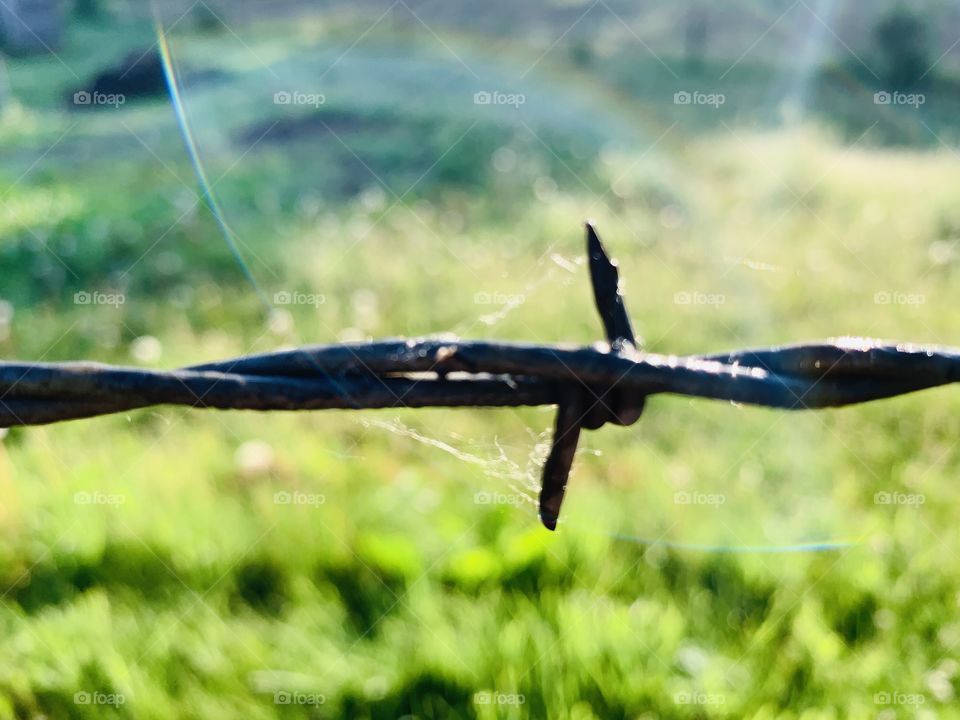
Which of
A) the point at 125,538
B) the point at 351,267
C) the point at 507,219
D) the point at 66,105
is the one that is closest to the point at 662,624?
the point at 125,538

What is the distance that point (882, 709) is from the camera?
4.54 feet

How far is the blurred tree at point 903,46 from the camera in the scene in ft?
39.0

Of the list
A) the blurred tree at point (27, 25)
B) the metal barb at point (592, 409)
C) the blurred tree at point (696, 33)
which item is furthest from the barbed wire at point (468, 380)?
the blurred tree at point (696, 33)

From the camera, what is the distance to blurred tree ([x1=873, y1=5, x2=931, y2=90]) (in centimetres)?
1188

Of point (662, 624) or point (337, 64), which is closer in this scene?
point (662, 624)

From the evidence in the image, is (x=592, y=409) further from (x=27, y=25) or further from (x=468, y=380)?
(x=27, y=25)

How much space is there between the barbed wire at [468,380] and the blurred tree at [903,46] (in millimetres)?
12504

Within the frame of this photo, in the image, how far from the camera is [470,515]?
74.1 inches

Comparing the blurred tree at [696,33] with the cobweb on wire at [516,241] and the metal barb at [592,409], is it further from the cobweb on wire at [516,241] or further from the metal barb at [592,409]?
the metal barb at [592,409]

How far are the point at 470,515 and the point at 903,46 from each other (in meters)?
12.6

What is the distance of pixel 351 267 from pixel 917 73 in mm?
10957

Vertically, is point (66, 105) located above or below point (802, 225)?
above

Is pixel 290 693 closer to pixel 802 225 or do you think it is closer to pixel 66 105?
pixel 802 225

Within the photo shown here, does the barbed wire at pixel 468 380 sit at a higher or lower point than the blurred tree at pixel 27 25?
lower
